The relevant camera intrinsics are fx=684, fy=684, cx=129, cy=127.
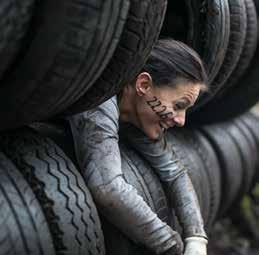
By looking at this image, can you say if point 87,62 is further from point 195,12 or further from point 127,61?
point 195,12

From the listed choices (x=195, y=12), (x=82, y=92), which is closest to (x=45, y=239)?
(x=82, y=92)

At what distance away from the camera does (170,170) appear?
80.5 inches

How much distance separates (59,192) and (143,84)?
432 millimetres

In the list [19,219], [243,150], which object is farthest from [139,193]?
[243,150]

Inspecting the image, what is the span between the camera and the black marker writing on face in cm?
184

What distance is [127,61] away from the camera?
1.54 m

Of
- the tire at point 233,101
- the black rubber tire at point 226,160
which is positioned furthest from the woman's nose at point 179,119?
the black rubber tire at point 226,160

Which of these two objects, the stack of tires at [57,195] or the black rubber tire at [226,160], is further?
the black rubber tire at [226,160]

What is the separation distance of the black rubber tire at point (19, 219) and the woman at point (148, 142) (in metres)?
0.20

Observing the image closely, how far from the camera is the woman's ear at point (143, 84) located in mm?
1828

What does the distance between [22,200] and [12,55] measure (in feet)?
1.08

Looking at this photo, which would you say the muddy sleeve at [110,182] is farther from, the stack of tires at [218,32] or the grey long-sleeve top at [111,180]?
the stack of tires at [218,32]

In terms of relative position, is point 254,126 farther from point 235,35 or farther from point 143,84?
point 143,84

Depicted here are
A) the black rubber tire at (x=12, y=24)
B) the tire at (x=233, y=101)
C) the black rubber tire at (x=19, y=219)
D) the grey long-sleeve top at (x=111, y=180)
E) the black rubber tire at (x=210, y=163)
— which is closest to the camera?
the black rubber tire at (x=12, y=24)
